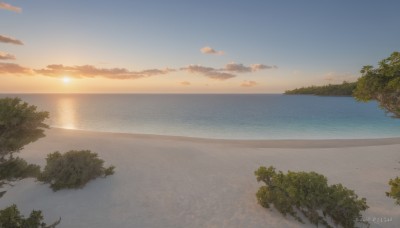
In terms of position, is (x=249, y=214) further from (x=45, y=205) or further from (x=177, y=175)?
(x=45, y=205)

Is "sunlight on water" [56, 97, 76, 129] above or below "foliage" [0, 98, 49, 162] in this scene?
below

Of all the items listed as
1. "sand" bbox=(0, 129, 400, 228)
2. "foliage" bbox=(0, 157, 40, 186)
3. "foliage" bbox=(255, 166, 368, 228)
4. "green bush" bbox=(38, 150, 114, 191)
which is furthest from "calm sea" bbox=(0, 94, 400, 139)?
"green bush" bbox=(38, 150, 114, 191)

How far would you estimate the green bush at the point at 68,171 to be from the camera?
40.7 feet

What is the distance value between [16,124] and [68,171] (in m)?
7.09

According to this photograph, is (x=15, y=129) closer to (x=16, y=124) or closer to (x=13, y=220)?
(x=16, y=124)

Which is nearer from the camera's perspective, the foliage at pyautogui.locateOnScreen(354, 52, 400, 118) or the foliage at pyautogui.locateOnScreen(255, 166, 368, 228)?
the foliage at pyautogui.locateOnScreen(354, 52, 400, 118)

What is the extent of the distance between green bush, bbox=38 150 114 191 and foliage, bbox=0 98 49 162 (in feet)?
20.3

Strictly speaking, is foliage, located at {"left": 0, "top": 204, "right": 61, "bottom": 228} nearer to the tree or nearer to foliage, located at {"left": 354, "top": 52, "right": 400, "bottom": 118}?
the tree

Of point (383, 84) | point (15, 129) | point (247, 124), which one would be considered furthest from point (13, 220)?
point (247, 124)

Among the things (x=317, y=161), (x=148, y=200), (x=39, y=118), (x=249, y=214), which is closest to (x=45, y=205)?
(x=148, y=200)

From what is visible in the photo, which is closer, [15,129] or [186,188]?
[15,129]

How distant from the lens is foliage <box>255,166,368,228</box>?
30.8 ft

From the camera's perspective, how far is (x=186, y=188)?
13109mm

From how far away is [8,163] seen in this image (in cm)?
704
